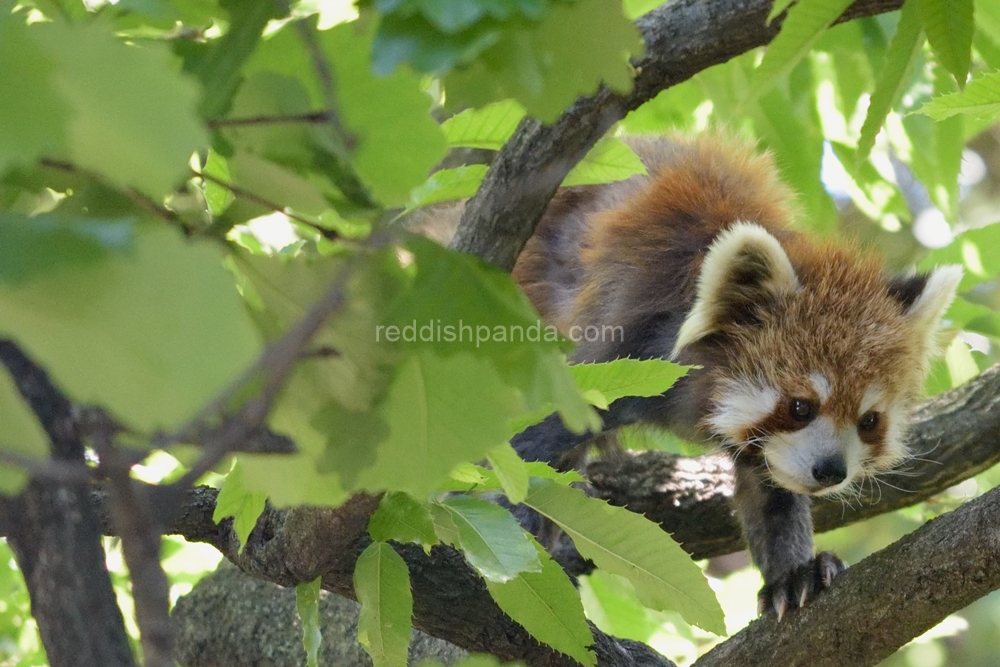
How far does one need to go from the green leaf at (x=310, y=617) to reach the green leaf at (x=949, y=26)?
66.9 inches

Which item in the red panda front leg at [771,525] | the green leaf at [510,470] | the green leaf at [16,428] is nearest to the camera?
the green leaf at [16,428]

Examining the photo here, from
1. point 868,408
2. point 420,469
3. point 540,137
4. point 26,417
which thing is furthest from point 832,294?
point 26,417

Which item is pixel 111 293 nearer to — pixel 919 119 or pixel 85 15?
pixel 85 15

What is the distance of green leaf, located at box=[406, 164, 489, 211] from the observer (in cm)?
159

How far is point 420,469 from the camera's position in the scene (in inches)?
33.6

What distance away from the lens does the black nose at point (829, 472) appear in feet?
11.6

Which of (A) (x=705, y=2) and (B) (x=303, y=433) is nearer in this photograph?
(B) (x=303, y=433)

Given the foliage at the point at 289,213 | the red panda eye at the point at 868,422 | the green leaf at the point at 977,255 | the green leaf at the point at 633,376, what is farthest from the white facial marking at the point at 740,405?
the foliage at the point at 289,213

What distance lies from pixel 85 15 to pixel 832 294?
3.36 meters

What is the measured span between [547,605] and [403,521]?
0.35 metres

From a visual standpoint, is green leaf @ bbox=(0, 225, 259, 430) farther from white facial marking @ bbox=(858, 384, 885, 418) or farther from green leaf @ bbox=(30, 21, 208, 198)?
white facial marking @ bbox=(858, 384, 885, 418)

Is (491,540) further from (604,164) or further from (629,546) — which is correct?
(604,164)

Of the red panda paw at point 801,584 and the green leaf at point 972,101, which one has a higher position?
the green leaf at point 972,101

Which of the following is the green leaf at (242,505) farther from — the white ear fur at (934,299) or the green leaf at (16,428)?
the white ear fur at (934,299)
